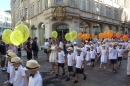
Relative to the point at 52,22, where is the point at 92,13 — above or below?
above

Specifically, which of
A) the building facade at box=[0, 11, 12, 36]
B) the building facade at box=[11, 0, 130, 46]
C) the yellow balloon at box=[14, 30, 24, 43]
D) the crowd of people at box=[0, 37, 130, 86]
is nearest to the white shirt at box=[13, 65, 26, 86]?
the crowd of people at box=[0, 37, 130, 86]

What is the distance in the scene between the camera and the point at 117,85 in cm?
759

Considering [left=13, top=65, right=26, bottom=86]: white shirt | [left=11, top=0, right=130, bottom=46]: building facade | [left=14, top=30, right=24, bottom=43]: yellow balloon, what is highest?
[left=11, top=0, right=130, bottom=46]: building facade

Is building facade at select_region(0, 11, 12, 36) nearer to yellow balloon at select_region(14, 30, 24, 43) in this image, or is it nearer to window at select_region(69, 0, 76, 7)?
window at select_region(69, 0, 76, 7)

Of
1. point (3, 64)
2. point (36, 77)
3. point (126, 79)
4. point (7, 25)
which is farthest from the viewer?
point (7, 25)

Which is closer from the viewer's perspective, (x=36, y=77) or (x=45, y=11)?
(x=36, y=77)

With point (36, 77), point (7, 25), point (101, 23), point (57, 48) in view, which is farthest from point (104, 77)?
point (7, 25)

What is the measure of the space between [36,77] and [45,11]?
21.5 m

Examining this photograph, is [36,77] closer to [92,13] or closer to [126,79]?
[126,79]

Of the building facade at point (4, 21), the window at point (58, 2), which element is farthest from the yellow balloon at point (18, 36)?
the building facade at point (4, 21)

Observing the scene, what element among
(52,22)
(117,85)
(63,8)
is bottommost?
(117,85)

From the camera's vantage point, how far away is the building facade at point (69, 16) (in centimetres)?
2312

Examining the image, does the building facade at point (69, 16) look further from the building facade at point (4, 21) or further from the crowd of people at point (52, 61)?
the building facade at point (4, 21)

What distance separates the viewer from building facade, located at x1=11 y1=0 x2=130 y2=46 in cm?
2312
